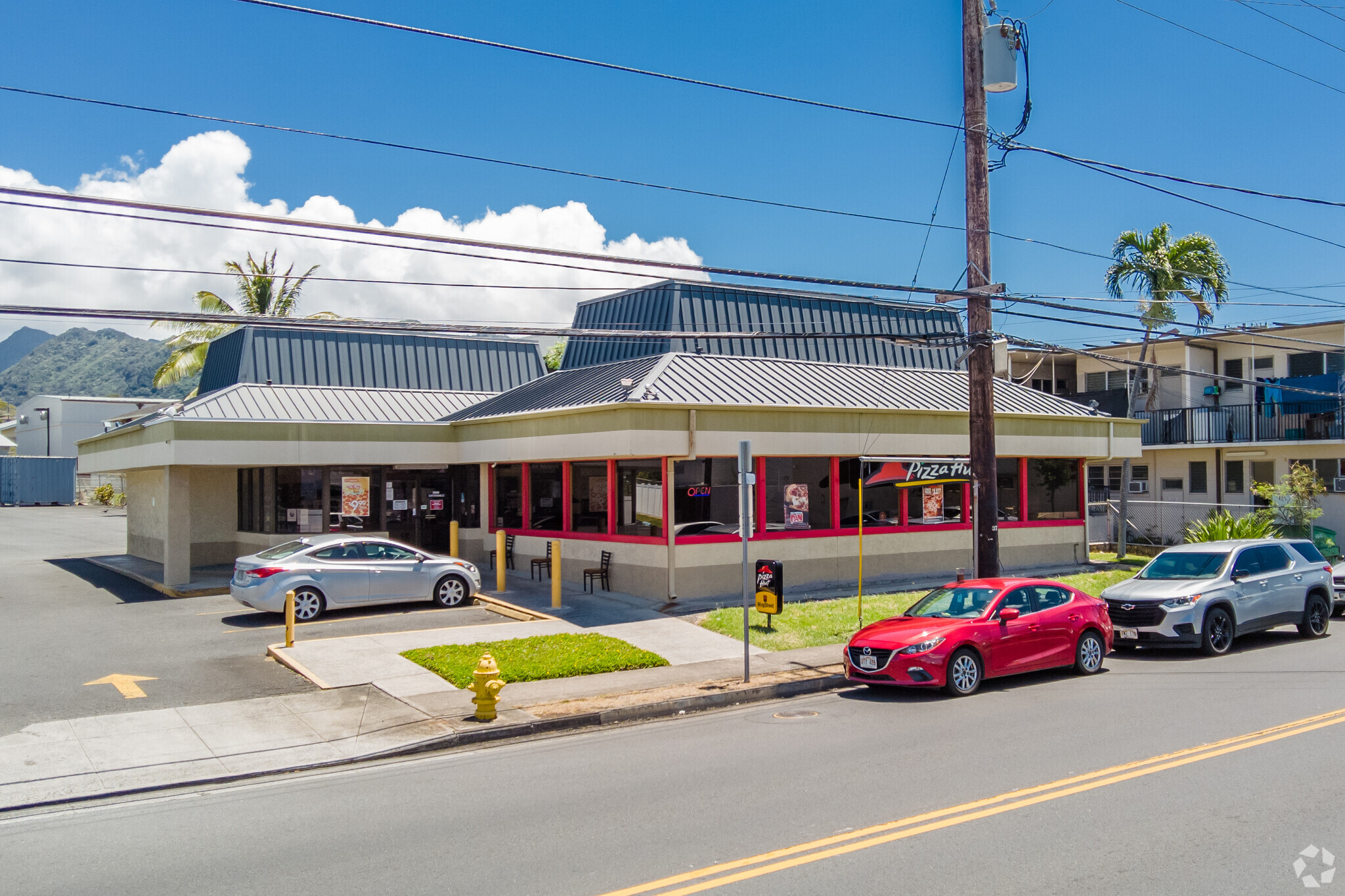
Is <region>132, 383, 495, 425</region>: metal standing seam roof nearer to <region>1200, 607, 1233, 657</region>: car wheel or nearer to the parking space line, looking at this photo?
the parking space line

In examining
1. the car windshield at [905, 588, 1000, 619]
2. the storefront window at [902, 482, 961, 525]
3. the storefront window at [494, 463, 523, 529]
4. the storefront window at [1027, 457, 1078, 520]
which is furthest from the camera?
the storefront window at [1027, 457, 1078, 520]

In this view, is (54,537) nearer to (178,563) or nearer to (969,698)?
(178,563)

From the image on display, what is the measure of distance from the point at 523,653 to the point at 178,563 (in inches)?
446

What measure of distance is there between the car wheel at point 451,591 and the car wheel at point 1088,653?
36.5ft

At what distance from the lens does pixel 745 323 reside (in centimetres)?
2489

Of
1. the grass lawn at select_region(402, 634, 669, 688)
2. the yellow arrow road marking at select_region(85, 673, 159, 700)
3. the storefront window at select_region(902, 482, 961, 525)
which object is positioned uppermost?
the storefront window at select_region(902, 482, 961, 525)

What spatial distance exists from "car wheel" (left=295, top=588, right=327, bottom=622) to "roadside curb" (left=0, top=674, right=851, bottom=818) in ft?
26.6

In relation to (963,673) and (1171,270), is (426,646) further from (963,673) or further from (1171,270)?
(1171,270)

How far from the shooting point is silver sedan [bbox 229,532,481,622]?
56.2 feet

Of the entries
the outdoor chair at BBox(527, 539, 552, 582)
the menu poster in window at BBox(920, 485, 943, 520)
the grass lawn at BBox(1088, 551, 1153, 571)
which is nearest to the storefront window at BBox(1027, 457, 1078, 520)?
the grass lawn at BBox(1088, 551, 1153, 571)

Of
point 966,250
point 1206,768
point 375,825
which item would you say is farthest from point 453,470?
point 1206,768

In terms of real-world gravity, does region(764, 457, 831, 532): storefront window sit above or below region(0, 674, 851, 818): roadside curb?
above

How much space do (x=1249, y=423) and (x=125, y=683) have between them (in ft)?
102

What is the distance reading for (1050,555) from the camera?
24.4m
